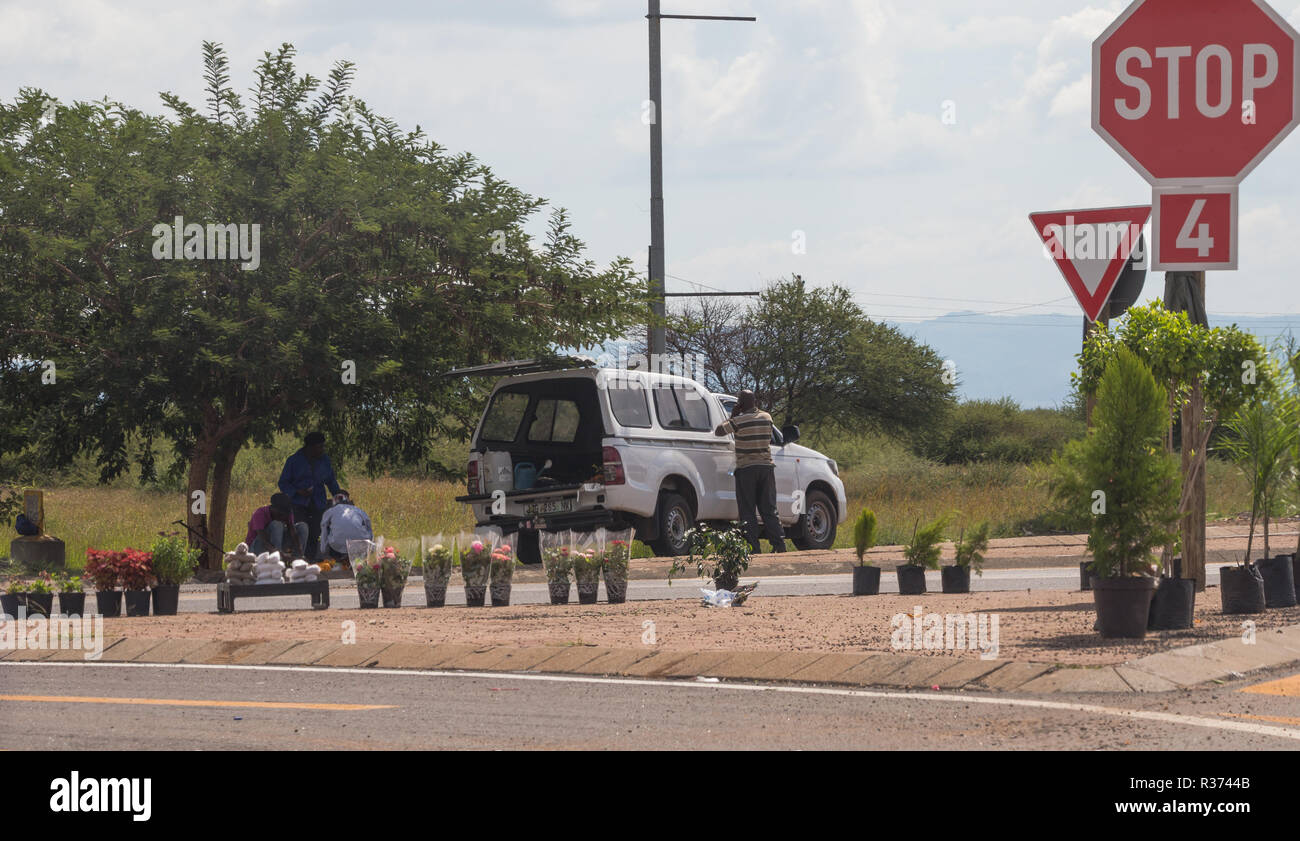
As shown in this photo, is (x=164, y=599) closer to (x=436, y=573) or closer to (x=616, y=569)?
(x=436, y=573)

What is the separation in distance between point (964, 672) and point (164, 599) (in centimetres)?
767

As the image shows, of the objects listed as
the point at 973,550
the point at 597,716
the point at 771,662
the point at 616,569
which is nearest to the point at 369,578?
the point at 616,569

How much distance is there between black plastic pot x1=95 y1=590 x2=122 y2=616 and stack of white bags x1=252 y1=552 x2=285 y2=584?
112 cm

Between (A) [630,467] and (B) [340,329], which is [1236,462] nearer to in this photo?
(A) [630,467]

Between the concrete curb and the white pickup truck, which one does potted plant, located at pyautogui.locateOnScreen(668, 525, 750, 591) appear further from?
the white pickup truck

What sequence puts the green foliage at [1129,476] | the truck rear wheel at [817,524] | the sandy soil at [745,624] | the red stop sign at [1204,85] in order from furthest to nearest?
A: the truck rear wheel at [817,524] < the red stop sign at [1204,85] < the sandy soil at [745,624] < the green foliage at [1129,476]

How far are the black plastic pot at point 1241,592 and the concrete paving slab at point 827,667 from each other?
134 inches

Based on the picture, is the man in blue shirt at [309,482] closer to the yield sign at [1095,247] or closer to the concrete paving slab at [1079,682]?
the yield sign at [1095,247]

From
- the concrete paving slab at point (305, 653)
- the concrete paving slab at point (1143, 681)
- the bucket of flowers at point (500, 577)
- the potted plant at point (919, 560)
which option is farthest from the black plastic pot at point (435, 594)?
→ the concrete paving slab at point (1143, 681)

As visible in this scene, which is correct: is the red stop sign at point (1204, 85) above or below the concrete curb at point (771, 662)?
above

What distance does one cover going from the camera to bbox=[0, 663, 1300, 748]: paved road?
6.28 metres

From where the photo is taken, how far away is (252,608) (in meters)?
14.0

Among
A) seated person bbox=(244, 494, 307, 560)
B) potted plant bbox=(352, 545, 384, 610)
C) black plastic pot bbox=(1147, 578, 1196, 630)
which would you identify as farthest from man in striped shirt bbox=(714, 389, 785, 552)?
black plastic pot bbox=(1147, 578, 1196, 630)

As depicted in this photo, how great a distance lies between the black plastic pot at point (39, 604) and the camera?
12492 mm
